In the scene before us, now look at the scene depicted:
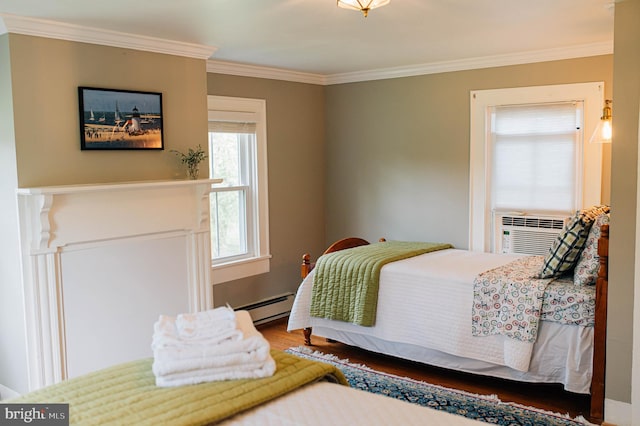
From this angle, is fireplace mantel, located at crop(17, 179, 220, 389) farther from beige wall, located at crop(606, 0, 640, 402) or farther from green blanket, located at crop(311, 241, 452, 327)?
beige wall, located at crop(606, 0, 640, 402)

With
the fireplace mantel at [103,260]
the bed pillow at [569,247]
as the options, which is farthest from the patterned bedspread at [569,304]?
the fireplace mantel at [103,260]

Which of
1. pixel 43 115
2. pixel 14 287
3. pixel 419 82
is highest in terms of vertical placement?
pixel 419 82

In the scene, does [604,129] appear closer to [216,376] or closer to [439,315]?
[439,315]

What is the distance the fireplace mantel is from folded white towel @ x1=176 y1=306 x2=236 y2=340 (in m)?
1.47

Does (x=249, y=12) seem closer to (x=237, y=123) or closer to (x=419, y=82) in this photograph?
(x=237, y=123)

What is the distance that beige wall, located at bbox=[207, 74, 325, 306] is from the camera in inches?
205

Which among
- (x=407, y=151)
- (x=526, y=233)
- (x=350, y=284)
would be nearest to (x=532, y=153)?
(x=526, y=233)

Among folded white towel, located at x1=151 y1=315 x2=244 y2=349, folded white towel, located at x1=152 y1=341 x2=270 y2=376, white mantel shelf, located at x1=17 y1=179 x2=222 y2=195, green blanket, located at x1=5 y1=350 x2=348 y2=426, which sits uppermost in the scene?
white mantel shelf, located at x1=17 y1=179 x2=222 y2=195

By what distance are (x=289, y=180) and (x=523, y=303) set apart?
270 cm

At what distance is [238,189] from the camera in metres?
5.11

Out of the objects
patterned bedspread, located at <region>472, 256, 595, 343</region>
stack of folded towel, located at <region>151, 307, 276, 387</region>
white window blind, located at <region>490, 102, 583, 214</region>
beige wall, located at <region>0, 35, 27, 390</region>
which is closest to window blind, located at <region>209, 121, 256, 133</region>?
beige wall, located at <region>0, 35, 27, 390</region>

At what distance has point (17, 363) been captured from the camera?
342 centimetres

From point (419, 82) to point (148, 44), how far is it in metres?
2.48

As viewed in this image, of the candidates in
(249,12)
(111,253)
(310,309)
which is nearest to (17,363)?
(111,253)
